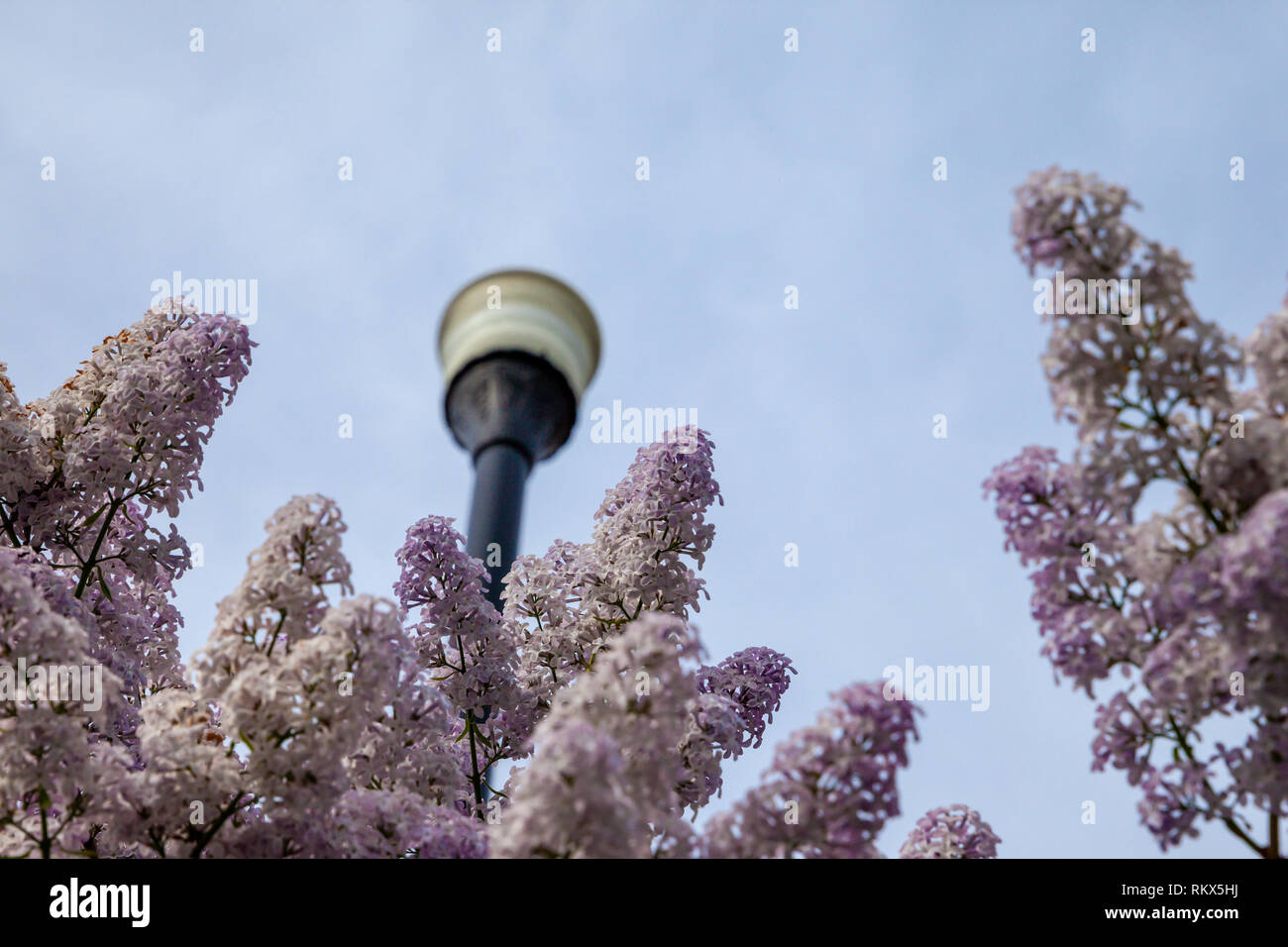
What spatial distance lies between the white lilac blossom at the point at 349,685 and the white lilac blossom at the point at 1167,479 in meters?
0.17

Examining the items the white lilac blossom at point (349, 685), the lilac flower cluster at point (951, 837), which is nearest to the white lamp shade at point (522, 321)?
the white lilac blossom at point (349, 685)

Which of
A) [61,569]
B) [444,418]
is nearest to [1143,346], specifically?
[61,569]

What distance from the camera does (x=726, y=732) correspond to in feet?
19.7

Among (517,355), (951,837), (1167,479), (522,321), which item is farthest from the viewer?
(522,321)

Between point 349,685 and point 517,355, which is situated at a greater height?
point 517,355

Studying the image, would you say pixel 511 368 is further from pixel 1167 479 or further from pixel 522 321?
pixel 1167 479

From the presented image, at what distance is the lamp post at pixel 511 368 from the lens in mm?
17297

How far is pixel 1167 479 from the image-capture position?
3.91 meters

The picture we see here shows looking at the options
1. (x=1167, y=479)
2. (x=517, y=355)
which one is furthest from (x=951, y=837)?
(x=517, y=355)

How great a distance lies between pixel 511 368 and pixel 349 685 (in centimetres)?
1309

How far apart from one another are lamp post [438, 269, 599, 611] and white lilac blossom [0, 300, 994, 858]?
385 inches

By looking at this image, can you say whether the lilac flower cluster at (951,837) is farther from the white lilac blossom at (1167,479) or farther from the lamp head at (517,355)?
the lamp head at (517,355)

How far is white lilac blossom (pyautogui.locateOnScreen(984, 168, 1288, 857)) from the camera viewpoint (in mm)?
3742
